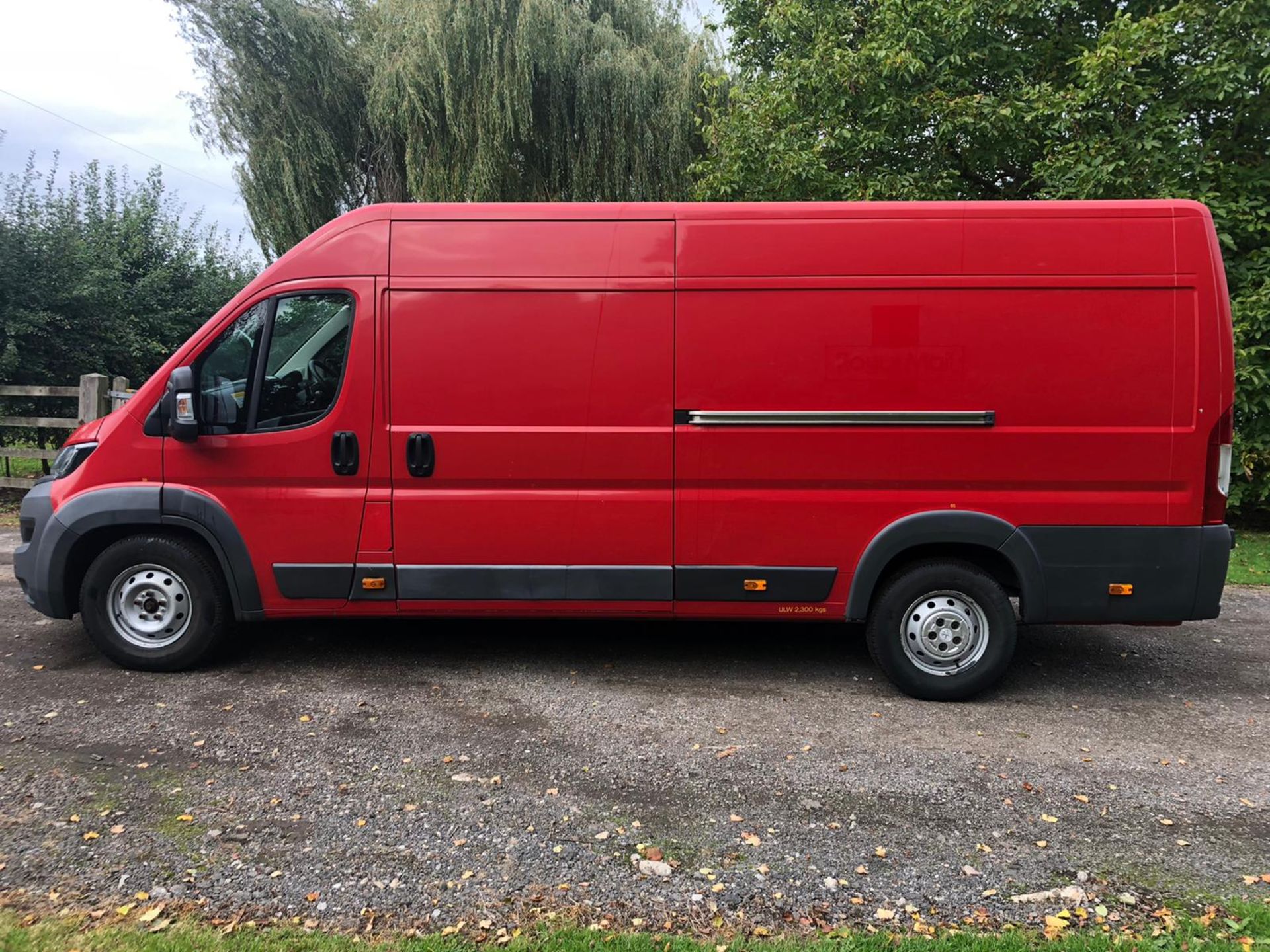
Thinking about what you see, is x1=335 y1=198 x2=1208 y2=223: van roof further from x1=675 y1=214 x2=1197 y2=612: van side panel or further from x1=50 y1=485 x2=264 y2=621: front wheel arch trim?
x1=50 y1=485 x2=264 y2=621: front wheel arch trim

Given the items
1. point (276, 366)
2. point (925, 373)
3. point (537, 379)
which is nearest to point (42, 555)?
point (276, 366)

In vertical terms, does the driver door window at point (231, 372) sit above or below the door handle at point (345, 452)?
above

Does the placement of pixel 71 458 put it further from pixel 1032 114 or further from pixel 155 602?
pixel 1032 114

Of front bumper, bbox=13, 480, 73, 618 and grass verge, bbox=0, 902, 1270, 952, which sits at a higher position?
front bumper, bbox=13, 480, 73, 618

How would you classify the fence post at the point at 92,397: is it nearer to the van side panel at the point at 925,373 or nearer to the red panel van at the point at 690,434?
the red panel van at the point at 690,434

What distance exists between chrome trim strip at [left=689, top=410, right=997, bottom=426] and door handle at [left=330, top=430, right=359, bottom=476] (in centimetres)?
180

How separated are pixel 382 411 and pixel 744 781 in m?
2.61

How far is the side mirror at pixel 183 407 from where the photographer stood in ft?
14.8

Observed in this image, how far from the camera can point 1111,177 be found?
884 cm

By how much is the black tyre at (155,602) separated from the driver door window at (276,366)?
0.74 metres

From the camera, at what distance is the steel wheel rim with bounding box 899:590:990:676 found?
4547mm

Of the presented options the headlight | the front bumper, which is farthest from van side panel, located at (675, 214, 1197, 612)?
the front bumper

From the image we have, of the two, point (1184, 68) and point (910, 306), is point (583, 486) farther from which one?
point (1184, 68)

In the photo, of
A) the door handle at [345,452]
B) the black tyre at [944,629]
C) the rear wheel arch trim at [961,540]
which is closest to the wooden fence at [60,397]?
the door handle at [345,452]
